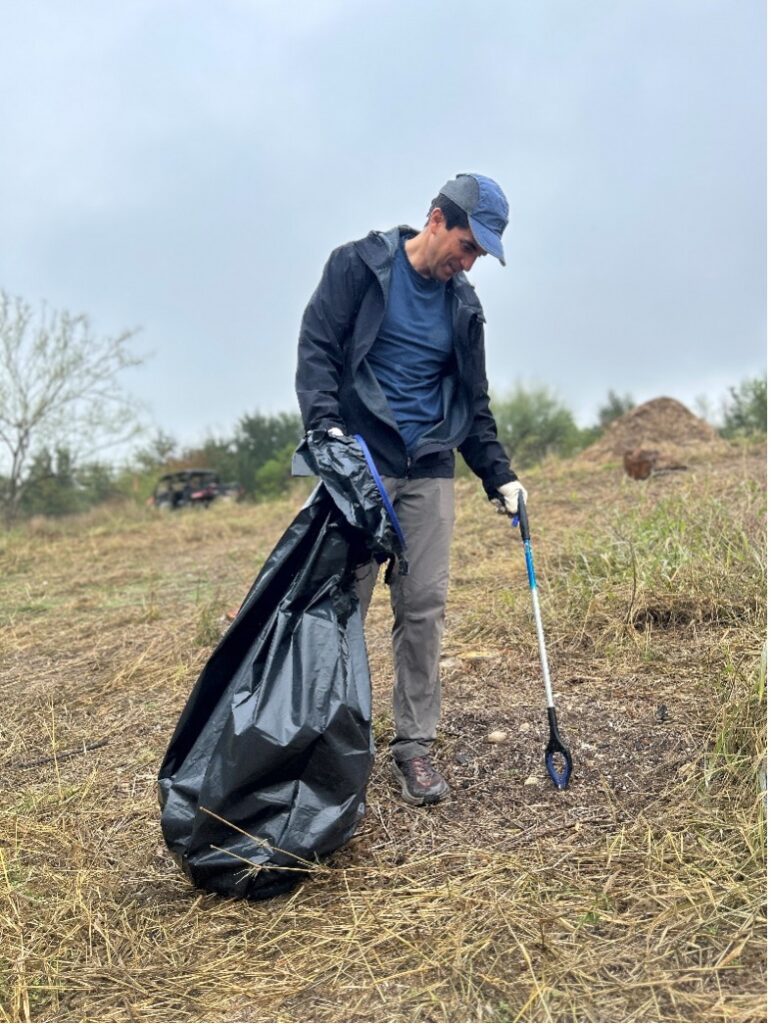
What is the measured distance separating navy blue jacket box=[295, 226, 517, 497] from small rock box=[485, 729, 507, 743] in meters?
0.94

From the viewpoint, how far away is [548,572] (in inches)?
187

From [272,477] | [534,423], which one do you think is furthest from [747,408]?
[272,477]

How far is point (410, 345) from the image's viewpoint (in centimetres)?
267

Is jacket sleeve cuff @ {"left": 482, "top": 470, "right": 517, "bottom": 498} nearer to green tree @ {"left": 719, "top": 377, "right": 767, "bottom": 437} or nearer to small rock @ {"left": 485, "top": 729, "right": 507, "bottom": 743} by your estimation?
small rock @ {"left": 485, "top": 729, "right": 507, "bottom": 743}

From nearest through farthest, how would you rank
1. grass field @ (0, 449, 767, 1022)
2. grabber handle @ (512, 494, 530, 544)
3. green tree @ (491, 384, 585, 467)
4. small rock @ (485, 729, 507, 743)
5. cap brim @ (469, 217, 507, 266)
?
1. grass field @ (0, 449, 767, 1022)
2. cap brim @ (469, 217, 507, 266)
3. grabber handle @ (512, 494, 530, 544)
4. small rock @ (485, 729, 507, 743)
5. green tree @ (491, 384, 585, 467)

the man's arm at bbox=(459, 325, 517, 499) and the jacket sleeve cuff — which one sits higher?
the man's arm at bbox=(459, 325, 517, 499)

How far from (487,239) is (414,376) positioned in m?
0.47

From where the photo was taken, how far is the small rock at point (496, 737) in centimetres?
291

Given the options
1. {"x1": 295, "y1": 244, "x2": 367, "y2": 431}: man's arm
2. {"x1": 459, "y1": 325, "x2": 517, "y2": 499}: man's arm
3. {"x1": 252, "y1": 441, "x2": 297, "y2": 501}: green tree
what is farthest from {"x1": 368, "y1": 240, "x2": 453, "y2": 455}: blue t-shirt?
{"x1": 252, "y1": 441, "x2": 297, "y2": 501}: green tree

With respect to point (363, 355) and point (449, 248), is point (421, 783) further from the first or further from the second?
point (449, 248)

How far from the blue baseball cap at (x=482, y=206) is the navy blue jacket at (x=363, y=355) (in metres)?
0.21

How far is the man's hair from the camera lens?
253 cm

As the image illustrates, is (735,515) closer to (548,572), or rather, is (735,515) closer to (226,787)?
(548,572)

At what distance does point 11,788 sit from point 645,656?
246cm
